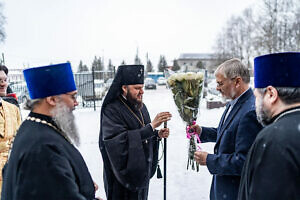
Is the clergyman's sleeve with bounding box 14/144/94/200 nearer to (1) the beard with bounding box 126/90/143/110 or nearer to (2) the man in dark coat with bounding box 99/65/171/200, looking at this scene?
(2) the man in dark coat with bounding box 99/65/171/200

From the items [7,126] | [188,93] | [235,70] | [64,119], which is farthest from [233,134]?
[7,126]

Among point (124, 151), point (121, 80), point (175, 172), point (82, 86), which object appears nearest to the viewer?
point (124, 151)

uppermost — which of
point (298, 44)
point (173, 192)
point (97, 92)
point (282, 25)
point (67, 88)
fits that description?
point (282, 25)

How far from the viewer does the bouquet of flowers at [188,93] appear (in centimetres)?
289

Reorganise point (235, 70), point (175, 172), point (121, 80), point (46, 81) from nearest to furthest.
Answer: point (46, 81)
point (235, 70)
point (121, 80)
point (175, 172)

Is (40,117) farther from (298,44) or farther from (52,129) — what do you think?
(298,44)

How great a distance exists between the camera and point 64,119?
182 cm

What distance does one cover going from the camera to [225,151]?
235cm

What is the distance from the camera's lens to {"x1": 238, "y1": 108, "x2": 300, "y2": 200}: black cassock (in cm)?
128

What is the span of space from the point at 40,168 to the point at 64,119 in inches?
17.1

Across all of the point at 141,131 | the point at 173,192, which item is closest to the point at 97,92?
the point at 173,192

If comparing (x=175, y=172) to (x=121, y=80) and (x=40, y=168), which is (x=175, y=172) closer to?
(x=121, y=80)

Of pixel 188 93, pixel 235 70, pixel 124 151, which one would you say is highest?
pixel 235 70

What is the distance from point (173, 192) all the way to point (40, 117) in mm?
3425
